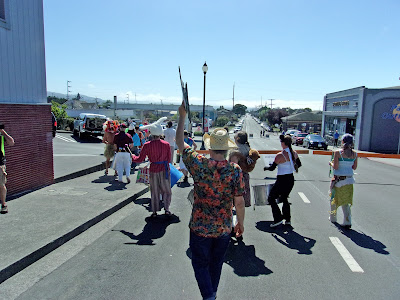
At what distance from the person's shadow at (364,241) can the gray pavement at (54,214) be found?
464 centimetres

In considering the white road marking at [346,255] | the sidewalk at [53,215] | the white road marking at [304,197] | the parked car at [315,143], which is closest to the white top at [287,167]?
the white road marking at [346,255]

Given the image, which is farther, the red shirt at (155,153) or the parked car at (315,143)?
the parked car at (315,143)

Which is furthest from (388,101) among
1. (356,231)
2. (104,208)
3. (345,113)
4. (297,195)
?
(104,208)

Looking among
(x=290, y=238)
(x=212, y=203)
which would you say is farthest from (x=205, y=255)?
(x=290, y=238)

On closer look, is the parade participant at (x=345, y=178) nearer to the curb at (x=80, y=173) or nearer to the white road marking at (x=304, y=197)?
the white road marking at (x=304, y=197)

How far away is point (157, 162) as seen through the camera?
6680mm

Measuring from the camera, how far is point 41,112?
871 centimetres

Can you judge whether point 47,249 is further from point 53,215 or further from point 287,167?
point 287,167

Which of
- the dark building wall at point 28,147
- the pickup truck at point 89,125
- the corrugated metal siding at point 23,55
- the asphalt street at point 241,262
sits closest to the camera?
the asphalt street at point 241,262

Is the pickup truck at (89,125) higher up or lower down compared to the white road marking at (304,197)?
higher up

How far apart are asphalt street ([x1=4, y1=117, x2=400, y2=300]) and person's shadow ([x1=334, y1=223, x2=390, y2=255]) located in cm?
2

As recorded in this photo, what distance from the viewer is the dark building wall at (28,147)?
771 cm

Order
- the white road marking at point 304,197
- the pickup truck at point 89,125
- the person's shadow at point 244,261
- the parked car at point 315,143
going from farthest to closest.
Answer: the parked car at point 315,143 → the pickup truck at point 89,125 → the white road marking at point 304,197 → the person's shadow at point 244,261

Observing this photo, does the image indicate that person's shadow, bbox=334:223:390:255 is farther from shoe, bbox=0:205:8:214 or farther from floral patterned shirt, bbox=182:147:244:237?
shoe, bbox=0:205:8:214
